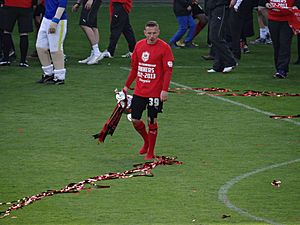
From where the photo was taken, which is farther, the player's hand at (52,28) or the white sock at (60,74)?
the white sock at (60,74)

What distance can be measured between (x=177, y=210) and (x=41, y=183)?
1719 mm

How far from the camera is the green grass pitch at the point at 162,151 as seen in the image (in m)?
9.40

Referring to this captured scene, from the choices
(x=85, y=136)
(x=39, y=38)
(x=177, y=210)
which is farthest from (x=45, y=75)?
(x=177, y=210)

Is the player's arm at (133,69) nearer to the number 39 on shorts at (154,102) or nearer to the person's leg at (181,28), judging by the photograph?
the number 39 on shorts at (154,102)

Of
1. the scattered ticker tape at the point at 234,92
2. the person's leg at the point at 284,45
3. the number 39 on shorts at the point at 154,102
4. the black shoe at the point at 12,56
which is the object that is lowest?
the black shoe at the point at 12,56

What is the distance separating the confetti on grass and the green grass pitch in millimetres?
94

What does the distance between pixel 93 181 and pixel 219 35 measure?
8.79 meters

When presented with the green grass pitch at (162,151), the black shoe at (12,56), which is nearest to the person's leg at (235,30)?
the green grass pitch at (162,151)

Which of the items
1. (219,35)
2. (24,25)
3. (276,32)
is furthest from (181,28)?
(276,32)

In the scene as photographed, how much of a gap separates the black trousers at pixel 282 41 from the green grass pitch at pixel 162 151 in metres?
0.34

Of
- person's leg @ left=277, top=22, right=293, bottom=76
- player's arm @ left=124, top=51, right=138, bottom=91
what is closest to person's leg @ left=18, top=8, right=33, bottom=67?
person's leg @ left=277, top=22, right=293, bottom=76

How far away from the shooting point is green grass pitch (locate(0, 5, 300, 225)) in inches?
370

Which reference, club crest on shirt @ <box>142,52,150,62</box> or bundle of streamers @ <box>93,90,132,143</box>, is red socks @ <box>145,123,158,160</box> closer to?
bundle of streamers @ <box>93,90,132,143</box>

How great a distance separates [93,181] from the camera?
1059 cm
